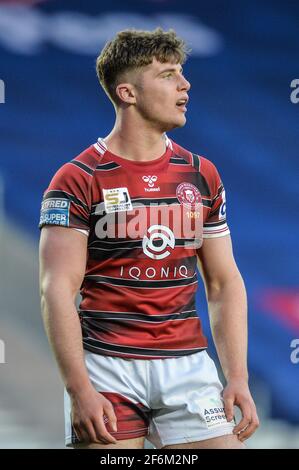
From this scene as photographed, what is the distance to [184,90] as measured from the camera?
273 cm

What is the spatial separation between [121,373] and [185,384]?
19 centimetres

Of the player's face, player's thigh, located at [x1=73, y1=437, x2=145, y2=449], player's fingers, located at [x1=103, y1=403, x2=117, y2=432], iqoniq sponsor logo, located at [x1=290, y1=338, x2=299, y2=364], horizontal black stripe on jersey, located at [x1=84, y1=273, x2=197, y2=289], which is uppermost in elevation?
the player's face

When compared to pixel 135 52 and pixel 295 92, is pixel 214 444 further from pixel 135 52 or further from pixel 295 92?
pixel 295 92

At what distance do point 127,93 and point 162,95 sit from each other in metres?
0.13

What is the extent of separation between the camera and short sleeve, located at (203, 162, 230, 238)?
9.20 ft

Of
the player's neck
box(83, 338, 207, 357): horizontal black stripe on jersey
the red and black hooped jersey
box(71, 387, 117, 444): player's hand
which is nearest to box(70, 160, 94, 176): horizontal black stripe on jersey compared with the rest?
the red and black hooped jersey

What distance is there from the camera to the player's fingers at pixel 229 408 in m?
2.61

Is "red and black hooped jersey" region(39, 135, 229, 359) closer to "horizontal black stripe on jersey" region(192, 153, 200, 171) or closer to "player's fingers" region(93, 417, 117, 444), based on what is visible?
"horizontal black stripe on jersey" region(192, 153, 200, 171)

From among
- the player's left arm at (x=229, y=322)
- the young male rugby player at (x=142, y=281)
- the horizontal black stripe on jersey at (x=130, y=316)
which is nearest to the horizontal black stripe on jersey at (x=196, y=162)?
the young male rugby player at (x=142, y=281)

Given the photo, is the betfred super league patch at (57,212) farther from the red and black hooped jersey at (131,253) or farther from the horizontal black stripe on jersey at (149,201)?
the horizontal black stripe on jersey at (149,201)

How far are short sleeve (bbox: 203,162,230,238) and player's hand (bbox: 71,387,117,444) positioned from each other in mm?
635
